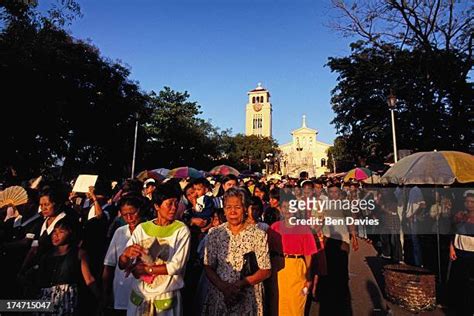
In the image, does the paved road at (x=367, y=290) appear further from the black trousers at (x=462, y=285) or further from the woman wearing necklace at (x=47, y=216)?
the woman wearing necklace at (x=47, y=216)

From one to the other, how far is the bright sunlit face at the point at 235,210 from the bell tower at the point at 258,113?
9406 centimetres

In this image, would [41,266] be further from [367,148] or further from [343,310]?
[367,148]

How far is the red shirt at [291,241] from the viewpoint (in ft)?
11.5

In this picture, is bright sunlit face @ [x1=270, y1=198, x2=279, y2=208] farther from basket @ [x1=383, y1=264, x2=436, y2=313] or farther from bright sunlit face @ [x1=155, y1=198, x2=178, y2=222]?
bright sunlit face @ [x1=155, y1=198, x2=178, y2=222]

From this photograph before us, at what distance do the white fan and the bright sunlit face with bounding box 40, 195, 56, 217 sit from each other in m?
1.12

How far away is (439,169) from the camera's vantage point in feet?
18.2

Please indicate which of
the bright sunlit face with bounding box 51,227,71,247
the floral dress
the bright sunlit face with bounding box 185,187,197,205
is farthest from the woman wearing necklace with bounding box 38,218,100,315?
the bright sunlit face with bounding box 185,187,197,205

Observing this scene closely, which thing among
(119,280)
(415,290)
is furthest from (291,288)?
(415,290)

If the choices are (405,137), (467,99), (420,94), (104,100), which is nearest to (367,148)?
(405,137)

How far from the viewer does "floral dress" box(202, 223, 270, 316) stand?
2963 millimetres

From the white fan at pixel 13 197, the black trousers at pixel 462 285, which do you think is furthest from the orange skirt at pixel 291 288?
the white fan at pixel 13 197

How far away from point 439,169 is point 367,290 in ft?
7.97

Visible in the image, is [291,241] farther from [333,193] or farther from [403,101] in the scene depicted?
[403,101]

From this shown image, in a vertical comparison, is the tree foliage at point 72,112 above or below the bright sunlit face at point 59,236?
above
